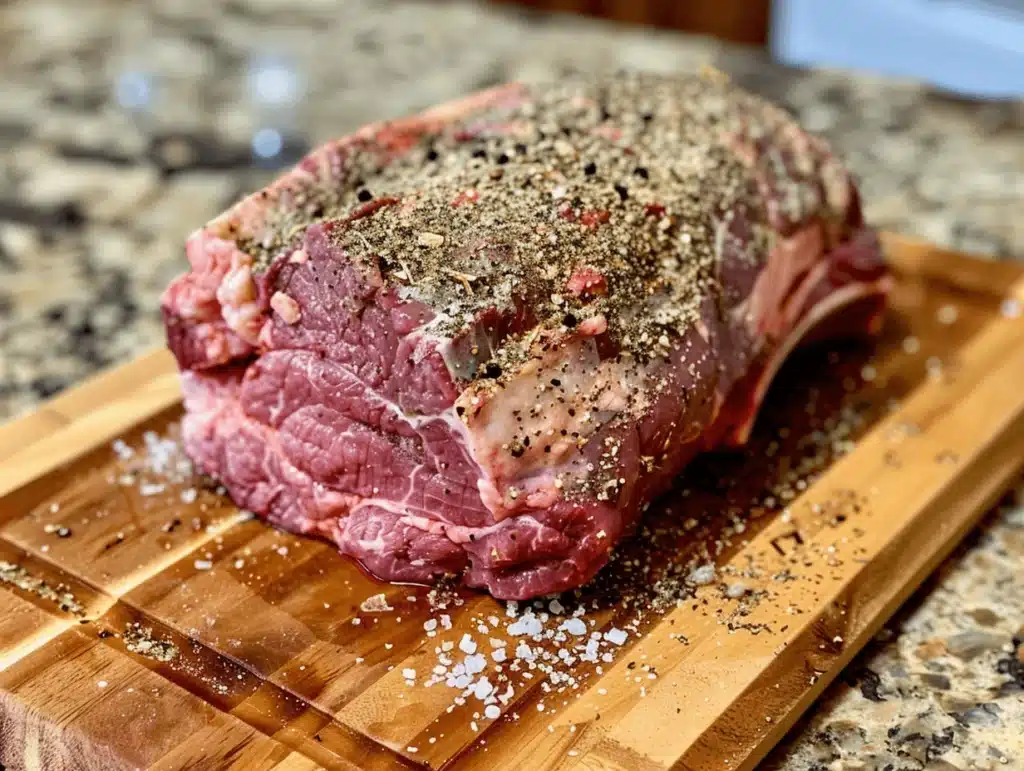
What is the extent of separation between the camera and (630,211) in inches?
107

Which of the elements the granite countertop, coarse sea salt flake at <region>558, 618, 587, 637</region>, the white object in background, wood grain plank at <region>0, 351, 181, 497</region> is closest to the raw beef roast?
coarse sea salt flake at <region>558, 618, 587, 637</region>

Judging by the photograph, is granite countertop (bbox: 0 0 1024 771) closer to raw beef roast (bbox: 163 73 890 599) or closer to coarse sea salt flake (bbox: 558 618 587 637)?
coarse sea salt flake (bbox: 558 618 587 637)

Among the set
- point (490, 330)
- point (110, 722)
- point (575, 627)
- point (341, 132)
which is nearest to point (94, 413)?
point (110, 722)

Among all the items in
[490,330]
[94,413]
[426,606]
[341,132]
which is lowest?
[426,606]

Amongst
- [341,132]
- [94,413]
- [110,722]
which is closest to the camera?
[110,722]

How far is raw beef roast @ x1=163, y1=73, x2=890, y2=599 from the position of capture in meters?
2.40

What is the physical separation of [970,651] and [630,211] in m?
1.15

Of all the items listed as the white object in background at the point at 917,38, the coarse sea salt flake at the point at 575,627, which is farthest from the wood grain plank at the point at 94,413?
the white object in background at the point at 917,38

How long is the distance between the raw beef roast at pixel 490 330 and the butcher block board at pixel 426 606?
0.45ft

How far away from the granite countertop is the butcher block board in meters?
0.14

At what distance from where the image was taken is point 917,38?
6.16 meters

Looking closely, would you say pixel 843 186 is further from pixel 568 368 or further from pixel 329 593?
pixel 329 593

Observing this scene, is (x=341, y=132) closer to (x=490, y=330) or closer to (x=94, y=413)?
(x=94, y=413)

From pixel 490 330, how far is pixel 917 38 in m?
4.60
